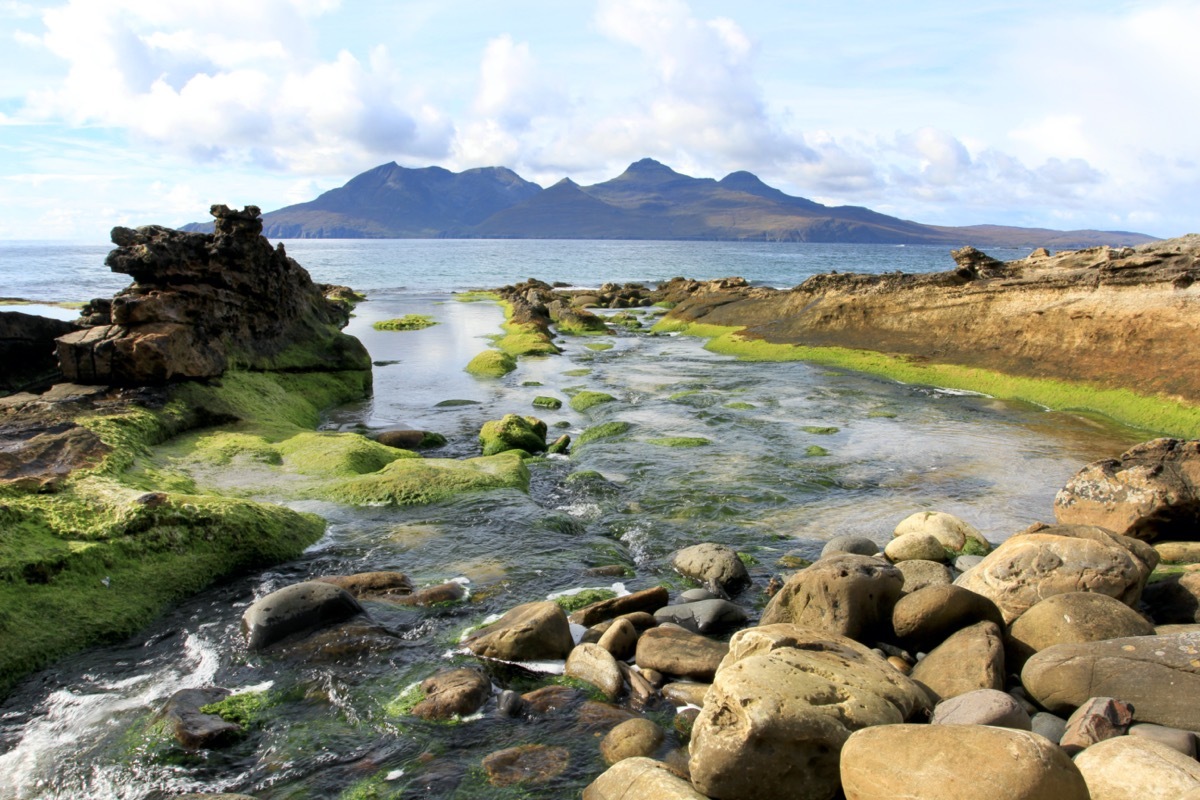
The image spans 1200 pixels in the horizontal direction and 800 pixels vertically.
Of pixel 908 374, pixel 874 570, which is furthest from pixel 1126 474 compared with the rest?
pixel 908 374

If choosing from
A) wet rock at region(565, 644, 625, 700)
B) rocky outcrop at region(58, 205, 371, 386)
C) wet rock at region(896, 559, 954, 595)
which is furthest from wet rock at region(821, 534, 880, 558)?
rocky outcrop at region(58, 205, 371, 386)

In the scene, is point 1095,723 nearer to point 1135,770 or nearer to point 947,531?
point 1135,770

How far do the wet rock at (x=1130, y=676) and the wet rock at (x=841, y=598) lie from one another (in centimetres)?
166

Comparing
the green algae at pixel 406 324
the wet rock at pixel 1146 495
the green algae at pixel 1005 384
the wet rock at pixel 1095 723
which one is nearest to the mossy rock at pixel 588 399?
the green algae at pixel 1005 384

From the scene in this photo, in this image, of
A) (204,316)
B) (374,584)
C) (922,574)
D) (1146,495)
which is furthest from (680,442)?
(204,316)

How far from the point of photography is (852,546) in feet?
40.8

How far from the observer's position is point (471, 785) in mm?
7098

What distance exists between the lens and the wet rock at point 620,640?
31.0 ft

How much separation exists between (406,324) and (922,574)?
148 ft

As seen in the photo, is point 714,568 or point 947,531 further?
point 947,531

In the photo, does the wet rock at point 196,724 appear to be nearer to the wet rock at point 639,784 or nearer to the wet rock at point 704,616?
the wet rock at point 639,784

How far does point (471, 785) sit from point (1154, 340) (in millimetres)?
26800

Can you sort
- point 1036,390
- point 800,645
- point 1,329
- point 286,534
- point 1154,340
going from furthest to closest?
point 1036,390, point 1154,340, point 1,329, point 286,534, point 800,645

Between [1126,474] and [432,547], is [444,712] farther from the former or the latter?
[1126,474]
